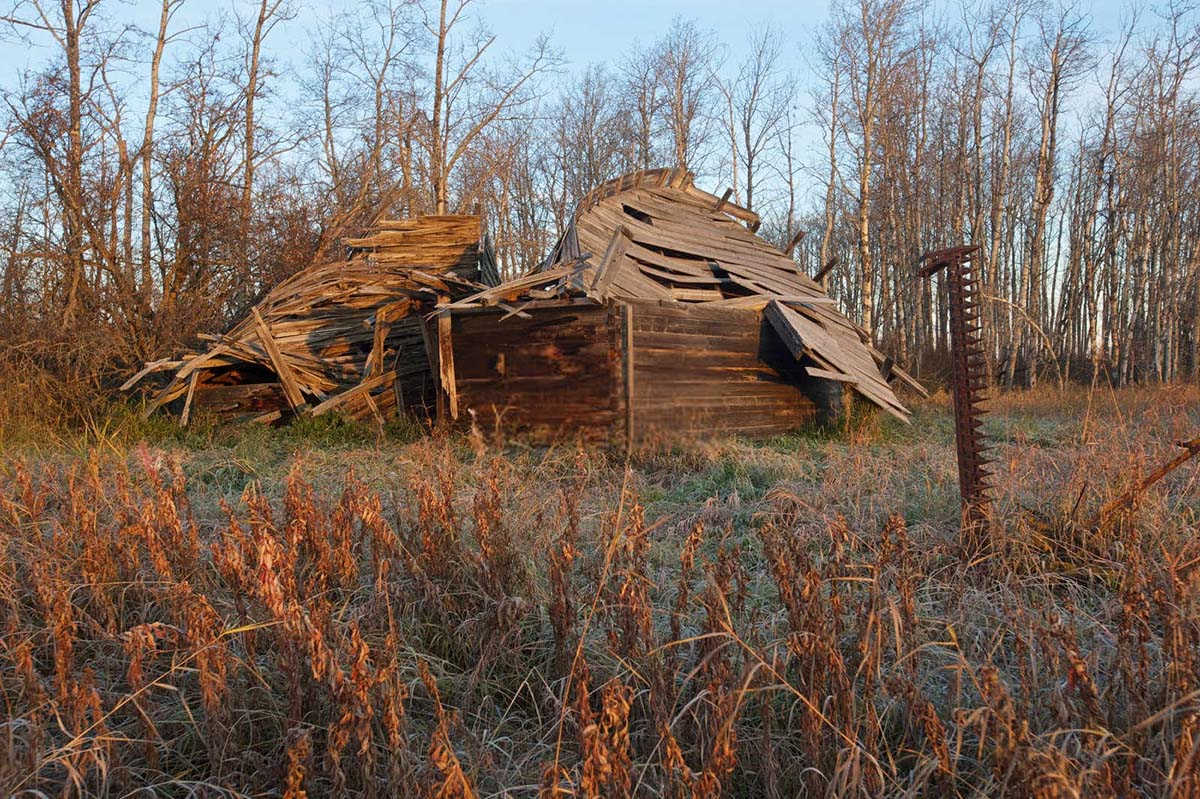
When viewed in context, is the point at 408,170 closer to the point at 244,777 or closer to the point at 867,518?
the point at 867,518

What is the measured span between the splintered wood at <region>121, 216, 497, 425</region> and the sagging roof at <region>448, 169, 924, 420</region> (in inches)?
94.6

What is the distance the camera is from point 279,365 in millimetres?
10211

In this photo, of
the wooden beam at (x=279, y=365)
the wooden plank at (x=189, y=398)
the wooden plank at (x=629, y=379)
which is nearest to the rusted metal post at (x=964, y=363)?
the wooden plank at (x=629, y=379)

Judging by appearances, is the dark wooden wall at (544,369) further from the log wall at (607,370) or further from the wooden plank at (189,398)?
the wooden plank at (189,398)

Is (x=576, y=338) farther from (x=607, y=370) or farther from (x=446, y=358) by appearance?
(x=446, y=358)

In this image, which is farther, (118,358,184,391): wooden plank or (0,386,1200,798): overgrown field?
(118,358,184,391): wooden plank

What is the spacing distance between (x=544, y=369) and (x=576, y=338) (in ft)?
1.95

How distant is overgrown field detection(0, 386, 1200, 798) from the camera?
74.0 inches

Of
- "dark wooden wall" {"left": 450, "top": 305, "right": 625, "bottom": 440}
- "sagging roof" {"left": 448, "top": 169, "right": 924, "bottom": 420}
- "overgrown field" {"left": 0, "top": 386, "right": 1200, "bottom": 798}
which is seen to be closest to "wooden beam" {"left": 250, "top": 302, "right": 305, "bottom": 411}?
"dark wooden wall" {"left": 450, "top": 305, "right": 625, "bottom": 440}

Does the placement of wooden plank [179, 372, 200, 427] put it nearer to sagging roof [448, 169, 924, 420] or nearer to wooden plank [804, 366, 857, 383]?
sagging roof [448, 169, 924, 420]

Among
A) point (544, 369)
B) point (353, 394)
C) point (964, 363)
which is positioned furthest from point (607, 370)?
point (964, 363)

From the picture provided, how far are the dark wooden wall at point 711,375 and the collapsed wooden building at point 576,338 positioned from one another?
0.08 feet

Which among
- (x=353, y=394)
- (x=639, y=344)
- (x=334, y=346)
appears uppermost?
(x=334, y=346)

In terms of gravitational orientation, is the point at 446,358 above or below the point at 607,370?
above
